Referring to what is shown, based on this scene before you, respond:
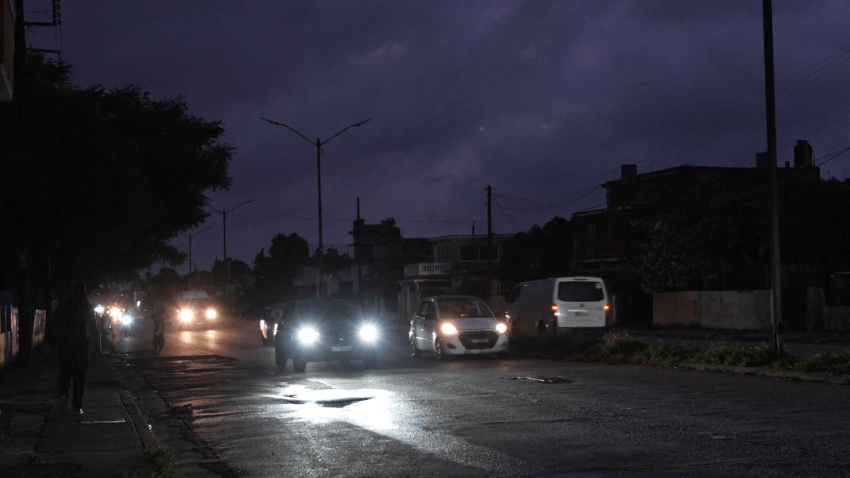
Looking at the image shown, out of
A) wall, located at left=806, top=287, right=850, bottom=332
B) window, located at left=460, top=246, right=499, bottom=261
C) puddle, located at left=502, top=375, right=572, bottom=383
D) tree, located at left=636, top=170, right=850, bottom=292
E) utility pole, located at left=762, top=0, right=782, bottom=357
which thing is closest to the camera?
puddle, located at left=502, top=375, right=572, bottom=383

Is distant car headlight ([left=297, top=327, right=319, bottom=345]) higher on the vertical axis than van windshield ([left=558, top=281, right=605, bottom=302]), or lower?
lower

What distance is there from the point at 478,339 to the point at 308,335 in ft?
13.6

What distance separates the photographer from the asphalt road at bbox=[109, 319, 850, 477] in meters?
8.69

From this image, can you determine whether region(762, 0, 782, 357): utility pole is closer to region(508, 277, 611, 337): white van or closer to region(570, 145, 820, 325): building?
region(508, 277, 611, 337): white van

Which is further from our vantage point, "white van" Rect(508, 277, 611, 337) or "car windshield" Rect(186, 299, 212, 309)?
"car windshield" Rect(186, 299, 212, 309)

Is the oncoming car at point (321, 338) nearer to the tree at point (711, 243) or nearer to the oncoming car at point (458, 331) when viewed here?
the oncoming car at point (458, 331)

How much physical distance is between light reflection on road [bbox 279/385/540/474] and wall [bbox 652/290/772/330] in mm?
25406

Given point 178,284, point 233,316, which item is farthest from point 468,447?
point 178,284

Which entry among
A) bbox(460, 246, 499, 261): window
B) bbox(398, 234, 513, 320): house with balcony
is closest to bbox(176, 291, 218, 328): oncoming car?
bbox(398, 234, 513, 320): house with balcony

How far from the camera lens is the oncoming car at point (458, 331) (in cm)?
2338

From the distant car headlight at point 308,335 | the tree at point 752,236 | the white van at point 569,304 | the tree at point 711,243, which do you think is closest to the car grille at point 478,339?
the distant car headlight at point 308,335

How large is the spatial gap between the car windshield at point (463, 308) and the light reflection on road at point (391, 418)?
7.84 m

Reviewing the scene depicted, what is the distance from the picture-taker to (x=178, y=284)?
16312 centimetres

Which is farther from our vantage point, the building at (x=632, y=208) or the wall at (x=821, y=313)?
the building at (x=632, y=208)
